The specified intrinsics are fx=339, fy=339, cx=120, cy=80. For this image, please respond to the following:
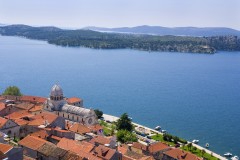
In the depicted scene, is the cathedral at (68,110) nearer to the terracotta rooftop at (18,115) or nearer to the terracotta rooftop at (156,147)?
the terracotta rooftop at (18,115)

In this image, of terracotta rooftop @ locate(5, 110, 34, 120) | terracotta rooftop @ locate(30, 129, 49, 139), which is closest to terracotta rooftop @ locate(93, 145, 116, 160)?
terracotta rooftop @ locate(30, 129, 49, 139)

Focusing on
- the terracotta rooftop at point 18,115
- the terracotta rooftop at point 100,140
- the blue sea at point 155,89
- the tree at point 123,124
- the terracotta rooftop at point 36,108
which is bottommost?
the blue sea at point 155,89

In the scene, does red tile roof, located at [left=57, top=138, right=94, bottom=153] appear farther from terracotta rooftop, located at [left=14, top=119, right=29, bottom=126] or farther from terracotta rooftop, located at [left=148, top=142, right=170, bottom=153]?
terracotta rooftop, located at [left=148, top=142, right=170, bottom=153]

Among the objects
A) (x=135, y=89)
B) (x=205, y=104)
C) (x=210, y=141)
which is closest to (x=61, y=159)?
(x=210, y=141)

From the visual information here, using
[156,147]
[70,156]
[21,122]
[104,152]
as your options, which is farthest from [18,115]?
[70,156]

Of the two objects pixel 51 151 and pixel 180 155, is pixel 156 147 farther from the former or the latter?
pixel 51 151

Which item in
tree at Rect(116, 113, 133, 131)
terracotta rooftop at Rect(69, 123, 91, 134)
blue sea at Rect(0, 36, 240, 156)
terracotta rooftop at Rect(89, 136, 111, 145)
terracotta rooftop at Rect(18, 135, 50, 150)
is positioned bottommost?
blue sea at Rect(0, 36, 240, 156)

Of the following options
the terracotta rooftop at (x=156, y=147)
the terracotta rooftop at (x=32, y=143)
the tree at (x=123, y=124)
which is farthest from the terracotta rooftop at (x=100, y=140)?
the tree at (x=123, y=124)
